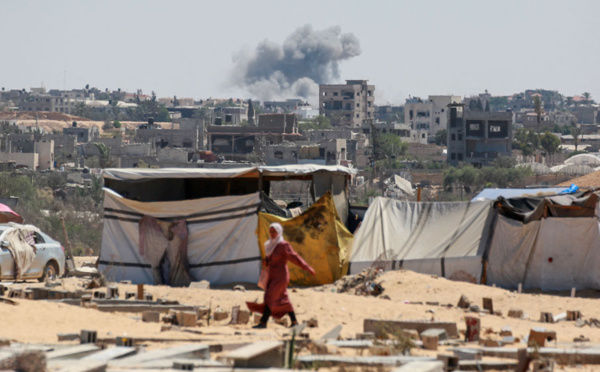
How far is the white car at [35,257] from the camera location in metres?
15.1

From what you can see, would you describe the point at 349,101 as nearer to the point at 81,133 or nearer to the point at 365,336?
the point at 81,133

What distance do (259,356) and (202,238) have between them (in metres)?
8.60

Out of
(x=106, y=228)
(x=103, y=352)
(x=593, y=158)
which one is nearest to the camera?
(x=103, y=352)

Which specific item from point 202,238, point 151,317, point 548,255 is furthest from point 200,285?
point 548,255

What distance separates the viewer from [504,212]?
15.5 metres

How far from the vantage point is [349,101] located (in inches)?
5069

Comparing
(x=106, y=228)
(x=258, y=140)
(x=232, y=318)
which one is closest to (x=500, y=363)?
(x=232, y=318)

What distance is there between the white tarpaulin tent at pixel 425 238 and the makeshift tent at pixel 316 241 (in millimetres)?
312

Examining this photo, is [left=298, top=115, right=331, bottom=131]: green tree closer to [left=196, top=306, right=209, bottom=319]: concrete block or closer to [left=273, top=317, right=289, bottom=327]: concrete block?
[left=196, top=306, right=209, bottom=319]: concrete block

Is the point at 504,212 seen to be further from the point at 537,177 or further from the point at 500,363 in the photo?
the point at 537,177

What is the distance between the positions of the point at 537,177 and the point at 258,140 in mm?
22673

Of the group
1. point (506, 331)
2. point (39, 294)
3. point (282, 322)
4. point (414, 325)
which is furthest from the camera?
point (39, 294)

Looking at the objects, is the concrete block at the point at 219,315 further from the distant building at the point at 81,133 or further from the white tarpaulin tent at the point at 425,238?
the distant building at the point at 81,133

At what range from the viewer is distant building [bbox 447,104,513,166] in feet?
249
